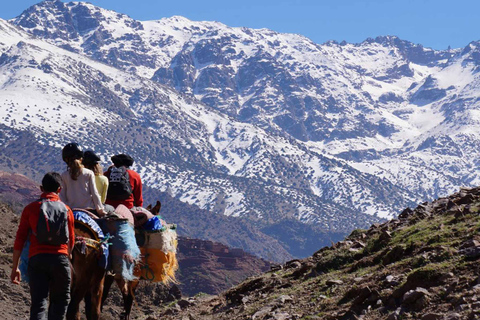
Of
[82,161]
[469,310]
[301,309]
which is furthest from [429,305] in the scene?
[82,161]

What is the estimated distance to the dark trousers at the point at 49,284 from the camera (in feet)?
39.9

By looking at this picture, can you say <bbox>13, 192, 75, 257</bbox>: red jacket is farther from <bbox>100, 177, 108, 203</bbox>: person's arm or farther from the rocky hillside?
the rocky hillside

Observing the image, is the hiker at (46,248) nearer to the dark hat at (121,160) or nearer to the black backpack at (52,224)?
the black backpack at (52,224)

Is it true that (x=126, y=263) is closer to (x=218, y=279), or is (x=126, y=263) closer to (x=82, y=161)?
(x=82, y=161)

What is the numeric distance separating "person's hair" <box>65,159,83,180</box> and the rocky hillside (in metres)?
3.84

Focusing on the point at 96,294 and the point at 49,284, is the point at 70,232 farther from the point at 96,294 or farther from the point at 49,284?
the point at 96,294

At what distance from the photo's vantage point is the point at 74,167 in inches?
559

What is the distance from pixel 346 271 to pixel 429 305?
5123mm

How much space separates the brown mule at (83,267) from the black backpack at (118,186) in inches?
95.2

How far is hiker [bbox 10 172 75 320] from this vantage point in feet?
39.7

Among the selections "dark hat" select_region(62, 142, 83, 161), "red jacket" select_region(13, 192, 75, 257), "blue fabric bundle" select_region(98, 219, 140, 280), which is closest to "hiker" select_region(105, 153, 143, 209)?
"blue fabric bundle" select_region(98, 219, 140, 280)

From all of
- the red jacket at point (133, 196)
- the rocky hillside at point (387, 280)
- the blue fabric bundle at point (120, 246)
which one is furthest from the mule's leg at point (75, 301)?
the rocky hillside at point (387, 280)

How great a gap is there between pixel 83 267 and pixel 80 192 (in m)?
1.38

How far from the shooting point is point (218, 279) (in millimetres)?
182125
